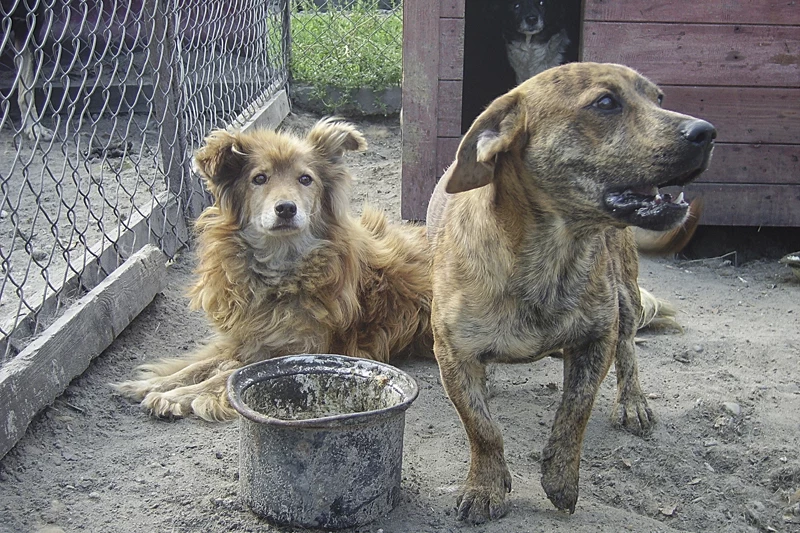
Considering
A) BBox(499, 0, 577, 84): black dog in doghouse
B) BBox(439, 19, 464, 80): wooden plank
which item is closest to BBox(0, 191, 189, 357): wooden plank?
BBox(439, 19, 464, 80): wooden plank

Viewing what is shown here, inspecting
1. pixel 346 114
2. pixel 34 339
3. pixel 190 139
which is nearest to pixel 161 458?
pixel 34 339

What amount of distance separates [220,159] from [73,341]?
1.07 meters

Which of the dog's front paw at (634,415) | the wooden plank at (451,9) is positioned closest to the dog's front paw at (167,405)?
the dog's front paw at (634,415)

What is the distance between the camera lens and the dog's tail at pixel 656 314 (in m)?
4.50

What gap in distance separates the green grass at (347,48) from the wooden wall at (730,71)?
326 centimetres

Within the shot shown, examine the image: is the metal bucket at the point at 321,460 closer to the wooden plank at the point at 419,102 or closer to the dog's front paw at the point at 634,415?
the dog's front paw at the point at 634,415

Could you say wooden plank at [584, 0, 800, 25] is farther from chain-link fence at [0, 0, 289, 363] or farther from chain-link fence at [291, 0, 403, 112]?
chain-link fence at [291, 0, 403, 112]

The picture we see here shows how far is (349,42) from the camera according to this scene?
894cm

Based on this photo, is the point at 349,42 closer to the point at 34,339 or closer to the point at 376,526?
the point at 34,339

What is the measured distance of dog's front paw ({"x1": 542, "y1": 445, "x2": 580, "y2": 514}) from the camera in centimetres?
279

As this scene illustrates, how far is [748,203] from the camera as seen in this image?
5.84 meters

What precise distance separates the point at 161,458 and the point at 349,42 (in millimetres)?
6508

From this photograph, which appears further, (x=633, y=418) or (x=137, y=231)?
(x=137, y=231)

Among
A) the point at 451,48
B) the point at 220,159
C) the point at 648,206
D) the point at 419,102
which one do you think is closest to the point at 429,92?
the point at 419,102
